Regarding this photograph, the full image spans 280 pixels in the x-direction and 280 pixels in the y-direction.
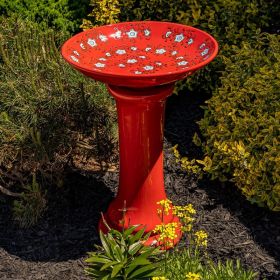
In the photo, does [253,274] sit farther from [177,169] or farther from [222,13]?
[222,13]

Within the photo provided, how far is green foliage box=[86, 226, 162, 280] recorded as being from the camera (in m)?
4.04

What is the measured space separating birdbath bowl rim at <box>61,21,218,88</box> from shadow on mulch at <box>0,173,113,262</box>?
1251 millimetres

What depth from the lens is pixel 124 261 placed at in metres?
4.10

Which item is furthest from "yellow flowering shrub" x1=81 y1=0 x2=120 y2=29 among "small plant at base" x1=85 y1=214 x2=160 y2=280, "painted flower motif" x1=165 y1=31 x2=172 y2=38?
"small plant at base" x1=85 y1=214 x2=160 y2=280

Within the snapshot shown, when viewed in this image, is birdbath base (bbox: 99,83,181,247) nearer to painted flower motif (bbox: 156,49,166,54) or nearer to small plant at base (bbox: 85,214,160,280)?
small plant at base (bbox: 85,214,160,280)

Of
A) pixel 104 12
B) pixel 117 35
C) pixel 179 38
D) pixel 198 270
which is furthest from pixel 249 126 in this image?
pixel 104 12

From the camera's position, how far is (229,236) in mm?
4867

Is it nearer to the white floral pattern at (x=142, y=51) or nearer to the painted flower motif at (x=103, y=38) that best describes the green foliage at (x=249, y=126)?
the white floral pattern at (x=142, y=51)

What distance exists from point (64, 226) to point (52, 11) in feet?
8.34

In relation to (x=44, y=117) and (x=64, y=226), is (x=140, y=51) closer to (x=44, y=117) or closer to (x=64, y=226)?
(x=44, y=117)

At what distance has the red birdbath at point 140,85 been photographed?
4.27m

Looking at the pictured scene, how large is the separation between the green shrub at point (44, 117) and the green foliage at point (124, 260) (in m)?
1.02

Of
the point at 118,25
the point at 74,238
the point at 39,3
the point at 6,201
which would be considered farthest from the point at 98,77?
the point at 39,3

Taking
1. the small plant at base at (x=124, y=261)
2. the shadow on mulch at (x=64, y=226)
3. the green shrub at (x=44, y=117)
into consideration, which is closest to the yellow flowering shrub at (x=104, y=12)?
the green shrub at (x=44, y=117)
